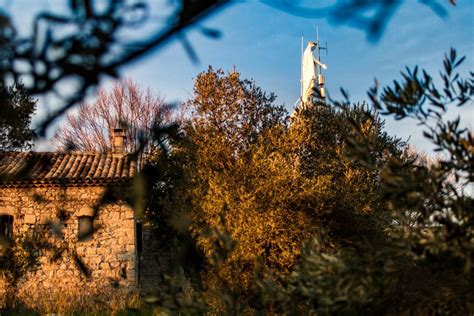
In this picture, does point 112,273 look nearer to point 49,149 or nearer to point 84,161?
point 84,161

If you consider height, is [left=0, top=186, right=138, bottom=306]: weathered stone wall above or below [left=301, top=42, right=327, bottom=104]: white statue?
below

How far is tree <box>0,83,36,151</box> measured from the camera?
1.56 m

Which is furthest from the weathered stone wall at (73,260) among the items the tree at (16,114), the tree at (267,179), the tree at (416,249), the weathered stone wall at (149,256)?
the tree at (16,114)

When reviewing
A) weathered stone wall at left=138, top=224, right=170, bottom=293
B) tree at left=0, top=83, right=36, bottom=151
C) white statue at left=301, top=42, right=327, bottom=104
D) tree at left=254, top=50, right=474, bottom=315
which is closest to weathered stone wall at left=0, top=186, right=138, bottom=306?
weathered stone wall at left=138, top=224, right=170, bottom=293

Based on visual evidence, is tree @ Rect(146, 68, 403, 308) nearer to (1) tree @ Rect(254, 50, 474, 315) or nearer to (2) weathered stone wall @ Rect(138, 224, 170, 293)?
(2) weathered stone wall @ Rect(138, 224, 170, 293)

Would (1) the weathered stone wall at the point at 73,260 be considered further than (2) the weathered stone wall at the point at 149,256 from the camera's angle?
No

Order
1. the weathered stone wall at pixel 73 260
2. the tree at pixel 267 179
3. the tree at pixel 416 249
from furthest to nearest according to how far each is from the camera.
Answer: the weathered stone wall at pixel 73 260
the tree at pixel 267 179
the tree at pixel 416 249

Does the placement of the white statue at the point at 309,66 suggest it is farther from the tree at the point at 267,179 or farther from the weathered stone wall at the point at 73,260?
the weathered stone wall at the point at 73,260

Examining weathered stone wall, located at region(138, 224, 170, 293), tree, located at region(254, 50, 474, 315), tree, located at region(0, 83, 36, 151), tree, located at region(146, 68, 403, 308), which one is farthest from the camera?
weathered stone wall, located at region(138, 224, 170, 293)

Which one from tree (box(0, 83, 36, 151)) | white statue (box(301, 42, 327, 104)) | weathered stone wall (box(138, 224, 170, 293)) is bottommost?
weathered stone wall (box(138, 224, 170, 293))

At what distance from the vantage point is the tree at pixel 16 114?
156 centimetres

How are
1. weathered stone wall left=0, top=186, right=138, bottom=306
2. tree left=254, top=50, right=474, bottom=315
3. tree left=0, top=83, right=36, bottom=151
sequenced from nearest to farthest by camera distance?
tree left=0, top=83, right=36, bottom=151, tree left=254, top=50, right=474, bottom=315, weathered stone wall left=0, top=186, right=138, bottom=306

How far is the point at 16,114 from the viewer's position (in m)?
1.64

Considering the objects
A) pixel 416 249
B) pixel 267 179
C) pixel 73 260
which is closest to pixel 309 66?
pixel 267 179
